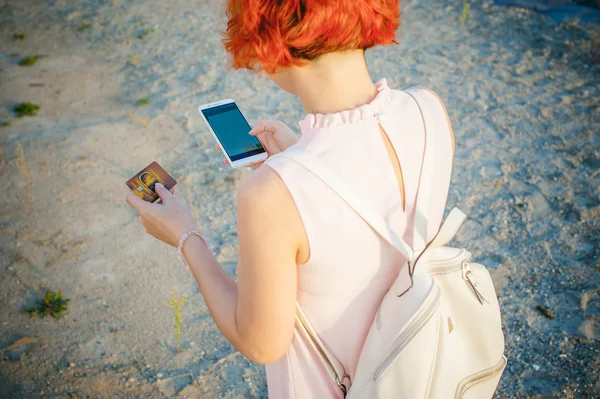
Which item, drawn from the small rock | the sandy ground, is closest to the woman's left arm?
the sandy ground

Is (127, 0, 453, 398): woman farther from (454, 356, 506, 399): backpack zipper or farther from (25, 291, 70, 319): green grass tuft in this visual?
(25, 291, 70, 319): green grass tuft

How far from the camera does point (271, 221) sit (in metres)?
1.07

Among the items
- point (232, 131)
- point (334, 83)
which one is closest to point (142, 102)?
point (232, 131)

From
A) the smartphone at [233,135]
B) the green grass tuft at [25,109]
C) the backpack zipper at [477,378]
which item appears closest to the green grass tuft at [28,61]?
the green grass tuft at [25,109]

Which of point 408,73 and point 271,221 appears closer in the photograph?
point 271,221

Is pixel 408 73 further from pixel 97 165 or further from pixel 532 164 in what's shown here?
pixel 97 165

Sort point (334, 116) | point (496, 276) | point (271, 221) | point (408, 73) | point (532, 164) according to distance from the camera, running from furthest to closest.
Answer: point (408, 73) → point (532, 164) → point (496, 276) → point (334, 116) → point (271, 221)

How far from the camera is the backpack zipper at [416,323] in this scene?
114cm

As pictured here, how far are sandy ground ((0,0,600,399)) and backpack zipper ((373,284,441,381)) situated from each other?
66.8 inches

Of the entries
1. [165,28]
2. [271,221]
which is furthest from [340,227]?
[165,28]

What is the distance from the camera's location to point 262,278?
1092 millimetres

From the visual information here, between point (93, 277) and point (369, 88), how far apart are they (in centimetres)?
262

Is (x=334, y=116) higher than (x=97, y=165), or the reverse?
(x=334, y=116)

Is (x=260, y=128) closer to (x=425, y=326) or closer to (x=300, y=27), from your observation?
(x=300, y=27)
